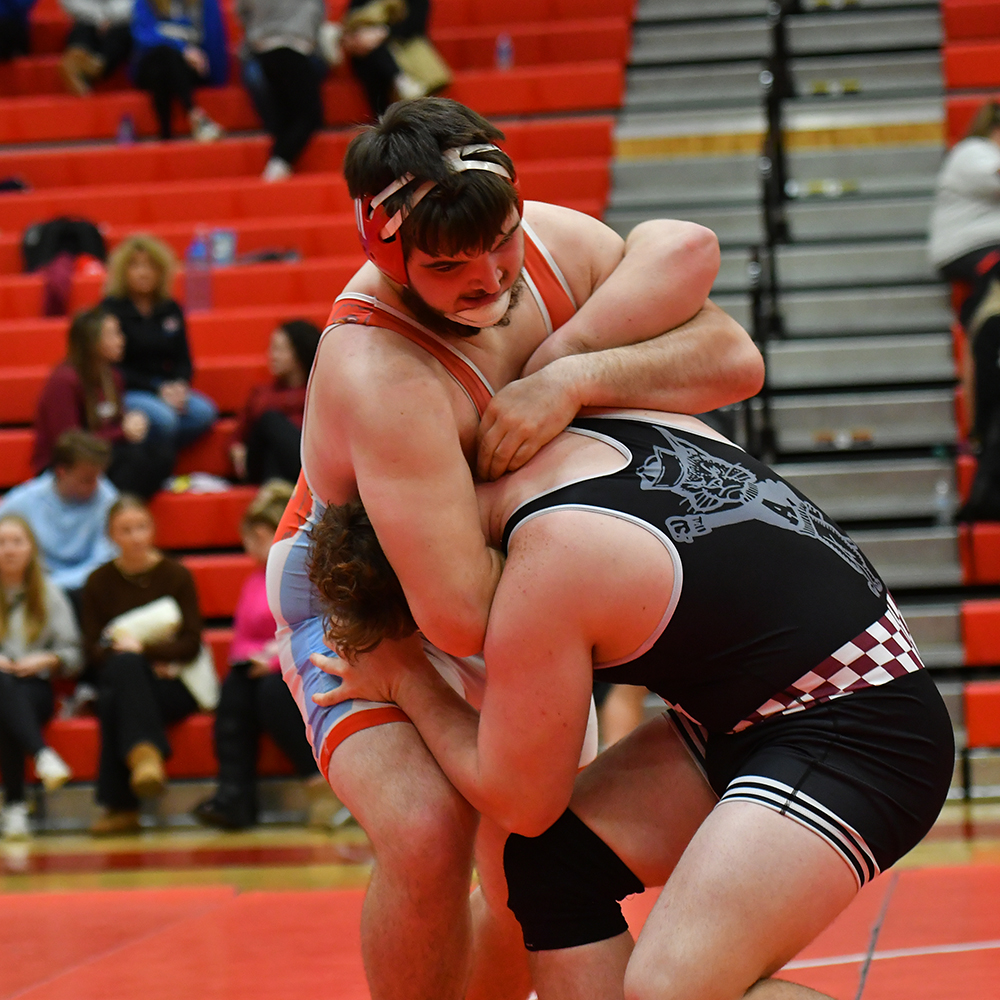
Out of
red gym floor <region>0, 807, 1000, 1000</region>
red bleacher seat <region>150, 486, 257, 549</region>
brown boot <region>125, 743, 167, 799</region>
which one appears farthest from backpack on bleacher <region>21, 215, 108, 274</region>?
red gym floor <region>0, 807, 1000, 1000</region>

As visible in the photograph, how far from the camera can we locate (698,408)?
223 centimetres

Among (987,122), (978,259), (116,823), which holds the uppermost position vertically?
(987,122)

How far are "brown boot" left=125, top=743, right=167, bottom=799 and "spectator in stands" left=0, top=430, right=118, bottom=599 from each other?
99cm

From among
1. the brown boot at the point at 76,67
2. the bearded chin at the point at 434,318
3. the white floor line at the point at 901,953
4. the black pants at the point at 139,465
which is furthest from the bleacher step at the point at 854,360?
the brown boot at the point at 76,67

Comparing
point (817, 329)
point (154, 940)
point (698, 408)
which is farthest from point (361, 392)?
point (817, 329)

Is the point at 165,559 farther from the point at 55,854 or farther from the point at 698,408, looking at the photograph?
the point at 698,408

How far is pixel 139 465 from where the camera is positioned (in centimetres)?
616

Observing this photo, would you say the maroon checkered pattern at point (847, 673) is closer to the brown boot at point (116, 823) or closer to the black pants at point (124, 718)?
the black pants at point (124, 718)

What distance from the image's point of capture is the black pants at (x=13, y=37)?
971 centimetres

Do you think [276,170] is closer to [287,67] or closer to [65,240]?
[287,67]

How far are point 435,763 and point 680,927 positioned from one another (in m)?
0.58

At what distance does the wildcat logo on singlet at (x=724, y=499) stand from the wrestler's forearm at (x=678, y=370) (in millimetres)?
100

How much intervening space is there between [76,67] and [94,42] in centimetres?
29

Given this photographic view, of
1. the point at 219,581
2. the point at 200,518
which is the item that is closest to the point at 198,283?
the point at 200,518
